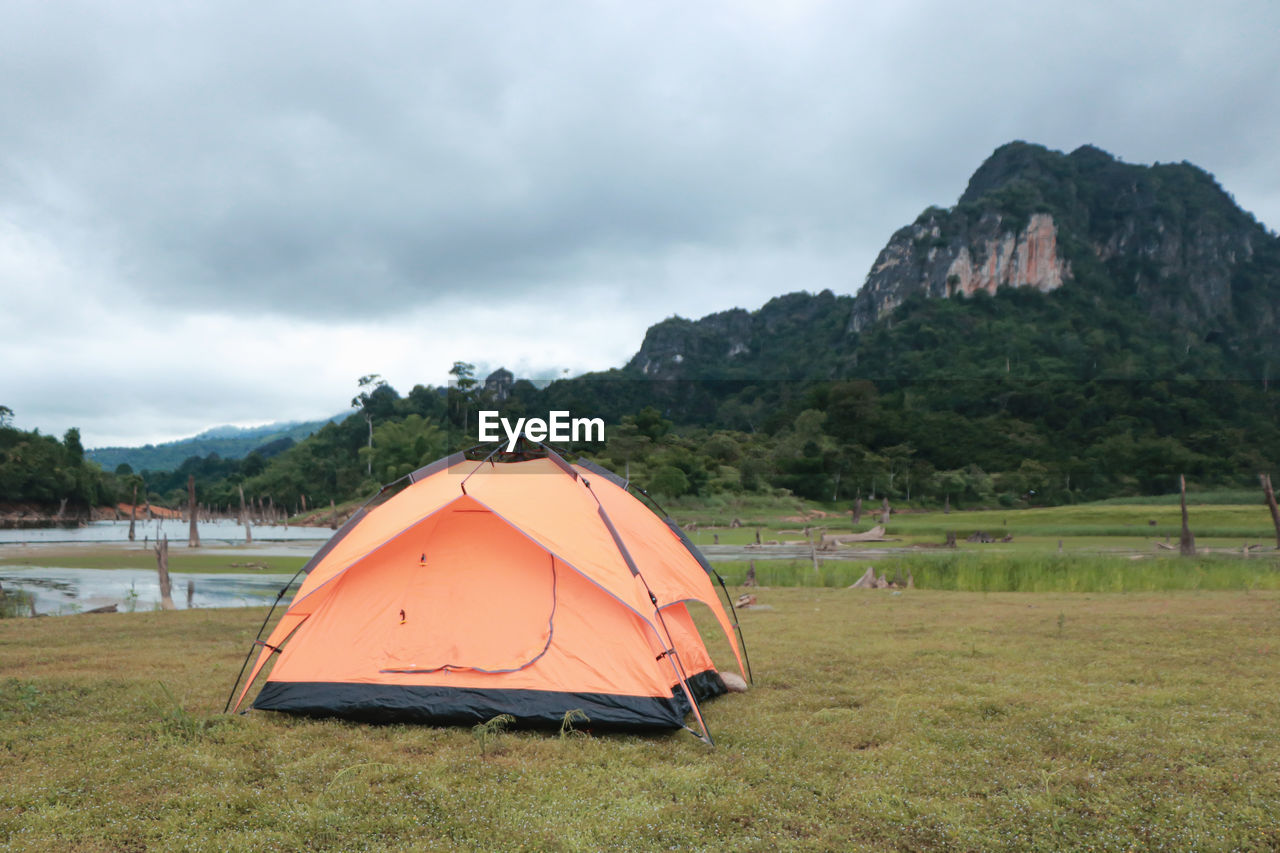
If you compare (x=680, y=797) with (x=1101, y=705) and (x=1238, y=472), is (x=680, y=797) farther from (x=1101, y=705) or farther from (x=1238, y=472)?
(x=1238, y=472)

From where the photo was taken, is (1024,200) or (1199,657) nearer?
(1199,657)

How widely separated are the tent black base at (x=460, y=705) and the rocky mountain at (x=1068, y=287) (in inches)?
3605

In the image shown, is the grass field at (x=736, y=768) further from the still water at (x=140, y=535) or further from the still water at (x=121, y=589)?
the still water at (x=140, y=535)

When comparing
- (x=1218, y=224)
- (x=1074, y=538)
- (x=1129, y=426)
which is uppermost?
(x=1218, y=224)

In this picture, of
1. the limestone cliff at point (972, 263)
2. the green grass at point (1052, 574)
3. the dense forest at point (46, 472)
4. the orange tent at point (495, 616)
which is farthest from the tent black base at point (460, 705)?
the limestone cliff at point (972, 263)

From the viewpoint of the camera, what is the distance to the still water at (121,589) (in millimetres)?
16844

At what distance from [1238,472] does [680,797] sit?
73.5m

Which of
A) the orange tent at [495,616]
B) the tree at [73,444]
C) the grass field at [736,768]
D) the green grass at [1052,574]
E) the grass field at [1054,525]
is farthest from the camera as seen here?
the tree at [73,444]

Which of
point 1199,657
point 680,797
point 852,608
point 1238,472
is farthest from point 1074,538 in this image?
point 1238,472

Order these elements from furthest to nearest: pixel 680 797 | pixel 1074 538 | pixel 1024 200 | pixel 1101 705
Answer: pixel 1024 200 < pixel 1074 538 < pixel 1101 705 < pixel 680 797

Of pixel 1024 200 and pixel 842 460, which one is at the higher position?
pixel 1024 200

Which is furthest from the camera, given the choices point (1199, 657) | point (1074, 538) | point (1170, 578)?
point (1074, 538)

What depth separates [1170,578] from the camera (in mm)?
16125

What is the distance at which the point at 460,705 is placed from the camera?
5.62 meters
